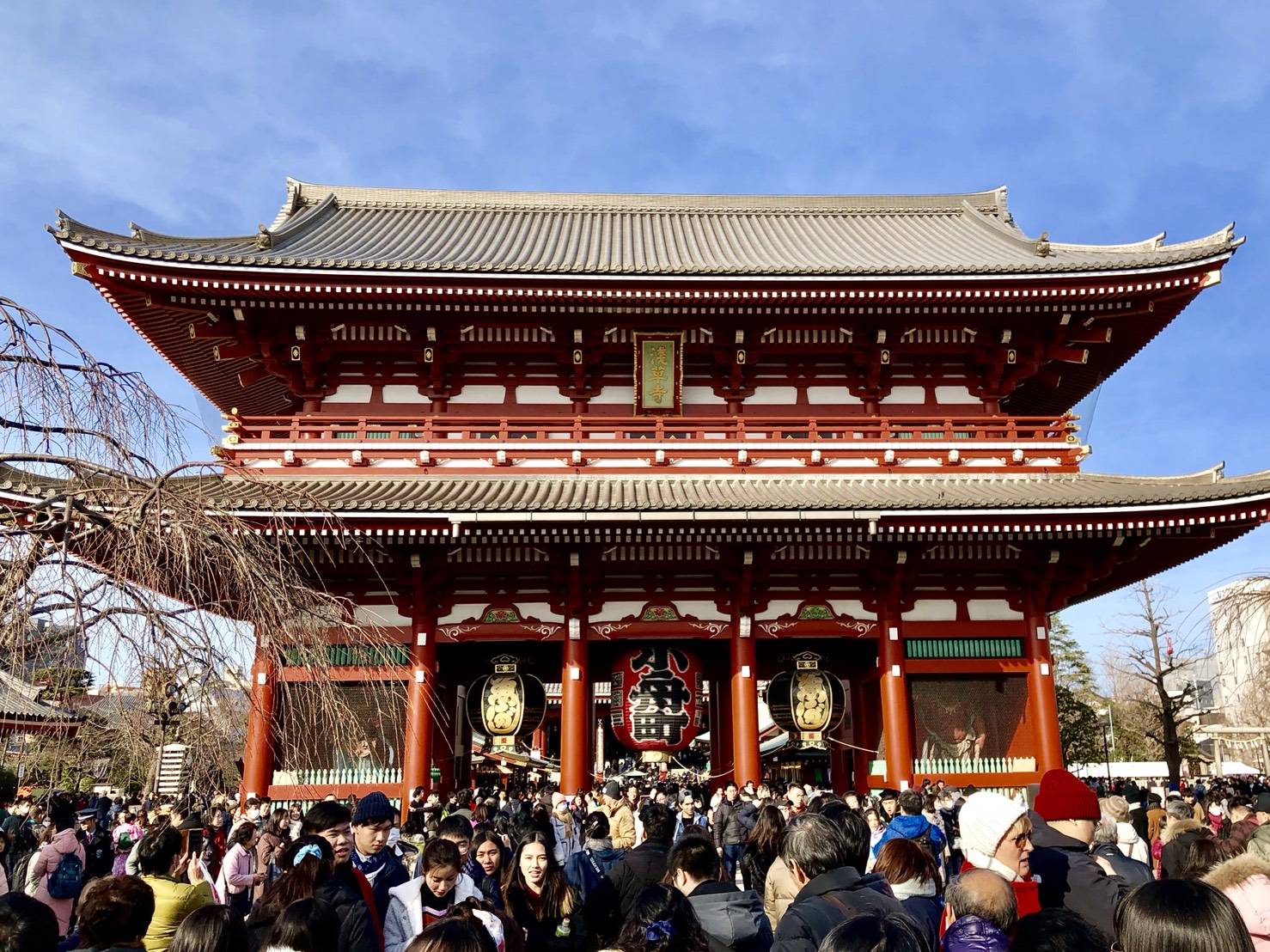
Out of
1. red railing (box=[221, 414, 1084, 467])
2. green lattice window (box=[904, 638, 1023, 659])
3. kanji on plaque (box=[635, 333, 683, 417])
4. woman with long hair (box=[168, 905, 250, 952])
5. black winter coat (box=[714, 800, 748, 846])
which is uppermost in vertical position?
kanji on plaque (box=[635, 333, 683, 417])

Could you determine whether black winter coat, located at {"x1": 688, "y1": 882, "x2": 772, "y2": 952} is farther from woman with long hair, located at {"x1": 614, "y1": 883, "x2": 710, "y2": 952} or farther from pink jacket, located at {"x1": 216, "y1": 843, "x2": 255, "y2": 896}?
pink jacket, located at {"x1": 216, "y1": 843, "x2": 255, "y2": 896}

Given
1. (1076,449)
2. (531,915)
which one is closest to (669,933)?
(531,915)

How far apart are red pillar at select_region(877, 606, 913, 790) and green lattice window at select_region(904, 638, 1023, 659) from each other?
0.28m

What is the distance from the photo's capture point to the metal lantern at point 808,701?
48.7ft

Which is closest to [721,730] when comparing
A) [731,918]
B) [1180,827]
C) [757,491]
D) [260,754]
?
[757,491]

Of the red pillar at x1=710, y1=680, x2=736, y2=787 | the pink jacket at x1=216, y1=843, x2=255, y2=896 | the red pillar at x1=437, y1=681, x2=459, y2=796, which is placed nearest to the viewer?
the pink jacket at x1=216, y1=843, x2=255, y2=896

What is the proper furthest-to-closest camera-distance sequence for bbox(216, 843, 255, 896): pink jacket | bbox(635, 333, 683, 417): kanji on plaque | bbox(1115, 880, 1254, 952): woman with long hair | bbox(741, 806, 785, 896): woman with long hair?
bbox(635, 333, 683, 417): kanji on plaque < bbox(216, 843, 255, 896): pink jacket < bbox(741, 806, 785, 896): woman with long hair < bbox(1115, 880, 1254, 952): woman with long hair

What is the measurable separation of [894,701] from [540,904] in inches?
422

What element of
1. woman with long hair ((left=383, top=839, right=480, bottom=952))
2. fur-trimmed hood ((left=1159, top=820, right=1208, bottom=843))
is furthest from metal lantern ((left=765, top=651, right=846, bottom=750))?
woman with long hair ((left=383, top=839, right=480, bottom=952))

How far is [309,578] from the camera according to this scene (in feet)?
47.9

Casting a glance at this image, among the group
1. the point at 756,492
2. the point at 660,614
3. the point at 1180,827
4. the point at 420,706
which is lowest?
the point at 1180,827

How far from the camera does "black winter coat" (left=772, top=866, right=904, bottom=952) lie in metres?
3.55

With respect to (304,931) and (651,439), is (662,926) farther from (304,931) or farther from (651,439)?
(651,439)

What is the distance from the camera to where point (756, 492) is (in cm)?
1441
